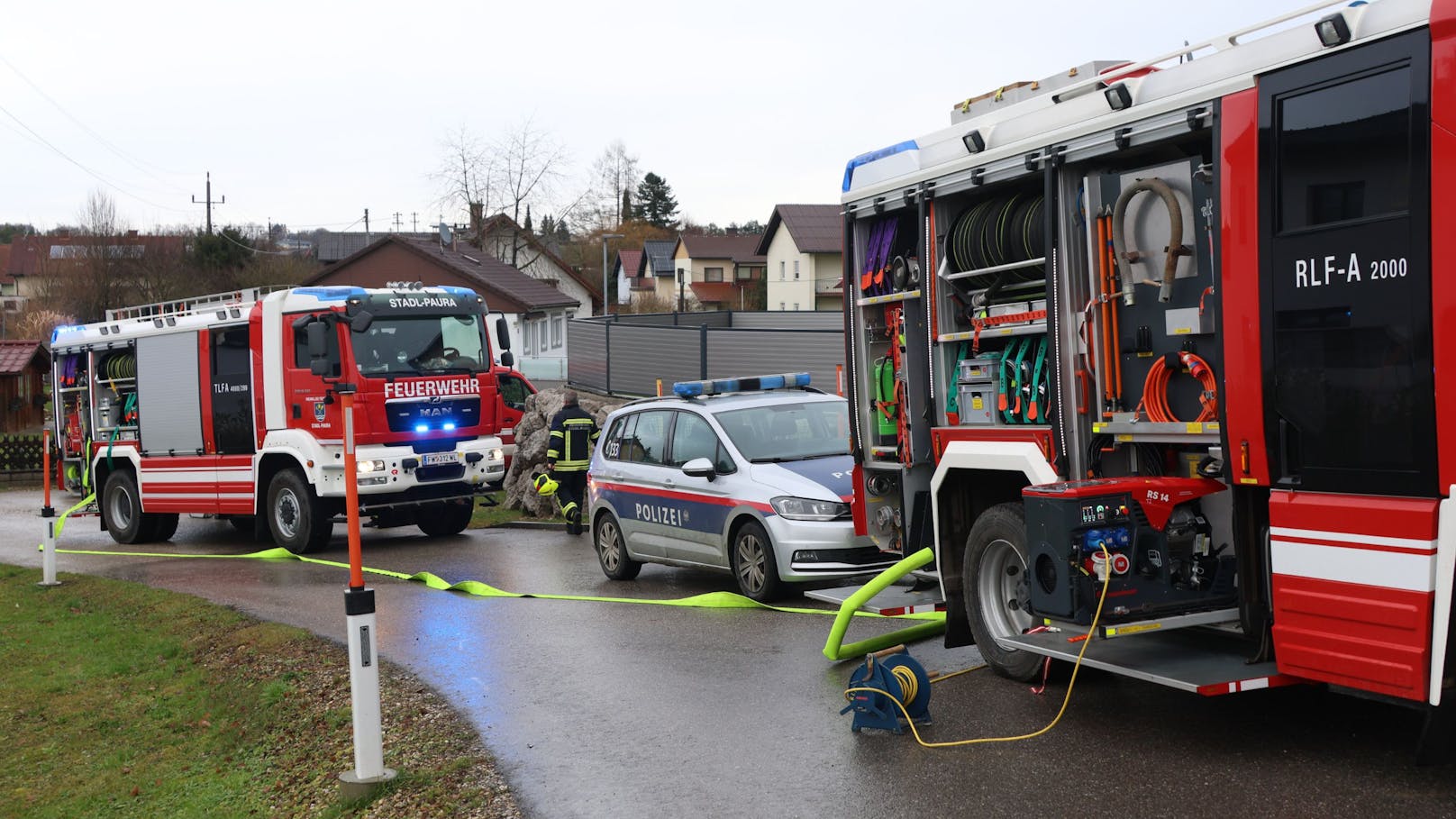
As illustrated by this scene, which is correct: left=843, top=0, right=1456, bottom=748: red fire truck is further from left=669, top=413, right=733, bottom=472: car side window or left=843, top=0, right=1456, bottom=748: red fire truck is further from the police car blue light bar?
the police car blue light bar

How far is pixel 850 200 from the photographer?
902cm

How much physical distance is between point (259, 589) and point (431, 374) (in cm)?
392

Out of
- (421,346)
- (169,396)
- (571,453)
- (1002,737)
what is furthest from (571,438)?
(1002,737)

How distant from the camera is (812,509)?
432 inches

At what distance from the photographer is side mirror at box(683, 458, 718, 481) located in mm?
11562


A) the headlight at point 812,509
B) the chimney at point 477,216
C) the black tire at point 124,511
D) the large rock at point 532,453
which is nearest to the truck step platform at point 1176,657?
the headlight at point 812,509

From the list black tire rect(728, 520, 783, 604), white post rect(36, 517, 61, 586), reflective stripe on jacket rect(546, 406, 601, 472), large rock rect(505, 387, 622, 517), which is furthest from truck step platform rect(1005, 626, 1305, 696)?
large rock rect(505, 387, 622, 517)

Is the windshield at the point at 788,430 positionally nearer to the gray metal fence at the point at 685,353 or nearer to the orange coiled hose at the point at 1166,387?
the orange coiled hose at the point at 1166,387

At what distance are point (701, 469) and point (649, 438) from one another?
1378 millimetres

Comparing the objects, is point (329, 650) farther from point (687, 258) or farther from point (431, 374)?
point (687, 258)

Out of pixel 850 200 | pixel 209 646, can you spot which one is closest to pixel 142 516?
pixel 209 646

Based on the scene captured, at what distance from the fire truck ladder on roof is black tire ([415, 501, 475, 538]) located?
346 cm

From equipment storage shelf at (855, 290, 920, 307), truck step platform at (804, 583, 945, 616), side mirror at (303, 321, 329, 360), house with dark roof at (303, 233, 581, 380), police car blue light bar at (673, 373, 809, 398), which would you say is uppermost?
house with dark roof at (303, 233, 581, 380)

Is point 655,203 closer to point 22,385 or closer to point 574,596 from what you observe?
point 22,385
